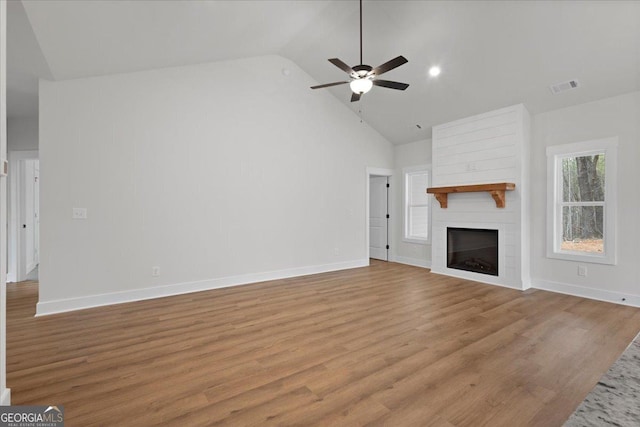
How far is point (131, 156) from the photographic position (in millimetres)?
3963

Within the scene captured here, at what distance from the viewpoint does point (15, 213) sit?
16.6ft

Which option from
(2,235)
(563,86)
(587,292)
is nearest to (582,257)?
(587,292)

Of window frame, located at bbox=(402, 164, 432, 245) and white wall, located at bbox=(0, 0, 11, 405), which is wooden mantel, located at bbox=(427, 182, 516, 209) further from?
white wall, located at bbox=(0, 0, 11, 405)

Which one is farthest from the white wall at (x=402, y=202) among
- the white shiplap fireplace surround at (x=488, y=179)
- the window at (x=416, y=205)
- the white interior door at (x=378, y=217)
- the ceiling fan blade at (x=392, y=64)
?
the ceiling fan blade at (x=392, y=64)

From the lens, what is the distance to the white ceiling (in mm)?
3029

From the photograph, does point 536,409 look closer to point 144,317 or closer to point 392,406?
point 392,406

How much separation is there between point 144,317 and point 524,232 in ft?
17.6

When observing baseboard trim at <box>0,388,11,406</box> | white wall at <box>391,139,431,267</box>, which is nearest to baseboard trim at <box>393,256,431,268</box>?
white wall at <box>391,139,431,267</box>

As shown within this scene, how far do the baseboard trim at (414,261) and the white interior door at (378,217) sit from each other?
0.31 metres

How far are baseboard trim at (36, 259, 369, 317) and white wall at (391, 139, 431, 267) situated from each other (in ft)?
6.13

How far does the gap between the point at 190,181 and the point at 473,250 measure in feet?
15.9

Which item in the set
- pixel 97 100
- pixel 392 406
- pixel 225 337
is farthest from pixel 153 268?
pixel 392 406

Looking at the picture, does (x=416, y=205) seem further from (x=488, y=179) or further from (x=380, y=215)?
(x=488, y=179)

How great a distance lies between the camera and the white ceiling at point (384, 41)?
303cm
